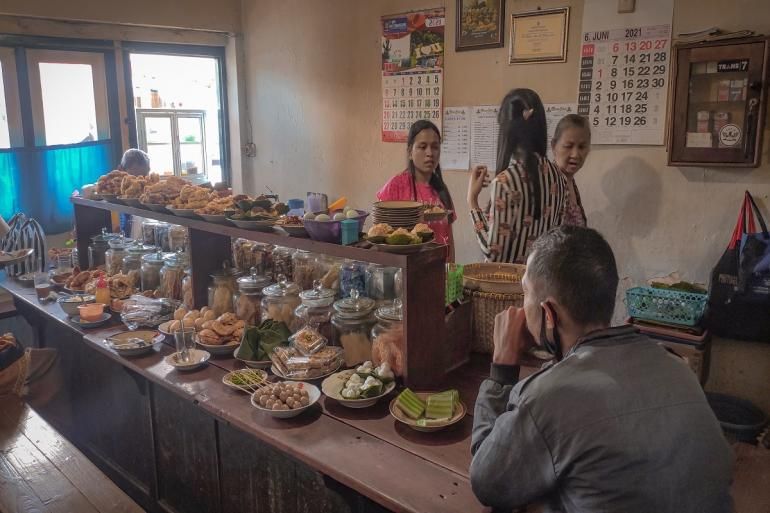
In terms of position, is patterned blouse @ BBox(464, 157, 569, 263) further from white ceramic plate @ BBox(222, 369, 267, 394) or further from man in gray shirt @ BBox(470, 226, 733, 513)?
man in gray shirt @ BBox(470, 226, 733, 513)

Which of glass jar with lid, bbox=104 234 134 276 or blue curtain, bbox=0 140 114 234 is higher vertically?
blue curtain, bbox=0 140 114 234

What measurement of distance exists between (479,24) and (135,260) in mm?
2570

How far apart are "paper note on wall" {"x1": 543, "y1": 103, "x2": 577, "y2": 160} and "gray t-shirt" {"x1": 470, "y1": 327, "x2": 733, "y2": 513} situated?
2.60m

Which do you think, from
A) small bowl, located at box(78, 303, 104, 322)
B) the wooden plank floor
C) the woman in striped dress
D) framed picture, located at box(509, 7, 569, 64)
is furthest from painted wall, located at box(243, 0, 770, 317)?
the wooden plank floor

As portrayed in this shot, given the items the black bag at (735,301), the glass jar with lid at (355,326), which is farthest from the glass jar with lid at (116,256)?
the black bag at (735,301)

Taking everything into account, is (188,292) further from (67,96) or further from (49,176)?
(67,96)

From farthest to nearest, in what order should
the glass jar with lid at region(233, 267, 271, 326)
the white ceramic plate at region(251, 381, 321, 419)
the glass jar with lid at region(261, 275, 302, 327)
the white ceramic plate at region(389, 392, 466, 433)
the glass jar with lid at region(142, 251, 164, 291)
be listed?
1. the glass jar with lid at region(142, 251, 164, 291)
2. the glass jar with lid at region(233, 267, 271, 326)
3. the glass jar with lid at region(261, 275, 302, 327)
4. the white ceramic plate at region(251, 381, 321, 419)
5. the white ceramic plate at region(389, 392, 466, 433)

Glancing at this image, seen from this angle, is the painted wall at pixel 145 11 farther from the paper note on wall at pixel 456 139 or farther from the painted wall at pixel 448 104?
the paper note on wall at pixel 456 139

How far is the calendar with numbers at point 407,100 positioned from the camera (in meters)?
4.33

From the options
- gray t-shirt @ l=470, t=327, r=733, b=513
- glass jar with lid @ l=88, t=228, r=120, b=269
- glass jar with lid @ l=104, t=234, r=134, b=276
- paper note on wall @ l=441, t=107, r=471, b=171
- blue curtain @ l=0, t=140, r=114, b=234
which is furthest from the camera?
blue curtain @ l=0, t=140, r=114, b=234

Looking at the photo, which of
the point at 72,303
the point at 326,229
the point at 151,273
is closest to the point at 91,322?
the point at 72,303

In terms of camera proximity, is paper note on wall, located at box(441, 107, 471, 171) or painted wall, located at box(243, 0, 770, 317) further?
paper note on wall, located at box(441, 107, 471, 171)

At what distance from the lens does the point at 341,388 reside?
1.99 meters

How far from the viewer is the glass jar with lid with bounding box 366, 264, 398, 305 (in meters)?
2.27
